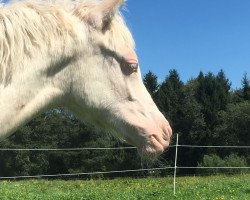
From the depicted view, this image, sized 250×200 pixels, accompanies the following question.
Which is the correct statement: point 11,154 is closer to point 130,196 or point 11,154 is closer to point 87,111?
point 130,196

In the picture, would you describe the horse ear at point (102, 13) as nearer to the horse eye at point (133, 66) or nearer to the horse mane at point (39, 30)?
the horse mane at point (39, 30)

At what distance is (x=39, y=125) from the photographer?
104ft

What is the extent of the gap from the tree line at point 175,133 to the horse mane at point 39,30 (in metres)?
19.9

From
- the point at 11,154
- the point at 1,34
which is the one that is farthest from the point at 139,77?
the point at 11,154

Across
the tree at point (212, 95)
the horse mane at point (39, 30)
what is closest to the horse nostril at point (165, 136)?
the horse mane at point (39, 30)

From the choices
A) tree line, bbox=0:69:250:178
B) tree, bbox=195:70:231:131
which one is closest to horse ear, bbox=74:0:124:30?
tree line, bbox=0:69:250:178

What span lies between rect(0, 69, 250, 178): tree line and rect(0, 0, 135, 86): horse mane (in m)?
19.9

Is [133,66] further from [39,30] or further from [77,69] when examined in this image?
[39,30]

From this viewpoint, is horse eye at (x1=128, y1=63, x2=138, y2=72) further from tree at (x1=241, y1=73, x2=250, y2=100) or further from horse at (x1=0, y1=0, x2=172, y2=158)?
tree at (x1=241, y1=73, x2=250, y2=100)

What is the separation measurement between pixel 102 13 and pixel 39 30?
0.24 meters

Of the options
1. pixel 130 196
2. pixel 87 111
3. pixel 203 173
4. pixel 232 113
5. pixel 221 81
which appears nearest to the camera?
pixel 87 111

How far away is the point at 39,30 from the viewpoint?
1747 mm

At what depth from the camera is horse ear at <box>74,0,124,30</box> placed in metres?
1.79

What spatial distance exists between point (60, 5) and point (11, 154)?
93.3ft
